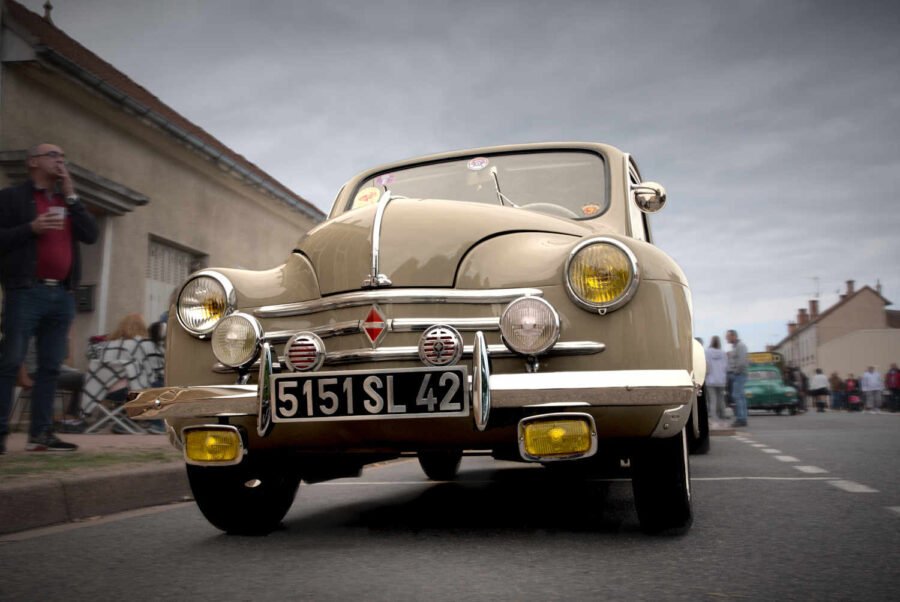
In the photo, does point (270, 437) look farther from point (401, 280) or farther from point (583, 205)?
point (583, 205)

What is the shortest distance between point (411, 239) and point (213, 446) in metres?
1.05

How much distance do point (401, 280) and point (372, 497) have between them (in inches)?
87.2

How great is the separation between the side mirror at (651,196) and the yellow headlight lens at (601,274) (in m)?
1.15

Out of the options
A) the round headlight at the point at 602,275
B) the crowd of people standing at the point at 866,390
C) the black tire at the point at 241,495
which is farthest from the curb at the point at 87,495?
the crowd of people standing at the point at 866,390

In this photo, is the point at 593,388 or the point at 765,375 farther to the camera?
the point at 765,375

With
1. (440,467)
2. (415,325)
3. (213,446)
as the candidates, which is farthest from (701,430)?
(213,446)

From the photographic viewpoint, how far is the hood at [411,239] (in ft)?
10.7

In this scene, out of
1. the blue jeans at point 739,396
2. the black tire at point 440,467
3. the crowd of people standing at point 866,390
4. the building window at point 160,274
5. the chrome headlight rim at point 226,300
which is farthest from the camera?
the crowd of people standing at point 866,390

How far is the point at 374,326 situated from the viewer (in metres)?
3.15

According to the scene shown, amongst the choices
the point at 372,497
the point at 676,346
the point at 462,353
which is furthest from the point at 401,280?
the point at 372,497

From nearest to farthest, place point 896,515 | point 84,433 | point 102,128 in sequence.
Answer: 1. point 896,515
2. point 84,433
3. point 102,128

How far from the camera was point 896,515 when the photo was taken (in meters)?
3.88

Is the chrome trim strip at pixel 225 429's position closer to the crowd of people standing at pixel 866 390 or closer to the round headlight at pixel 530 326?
the round headlight at pixel 530 326

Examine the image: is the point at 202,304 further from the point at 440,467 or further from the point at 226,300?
the point at 440,467
